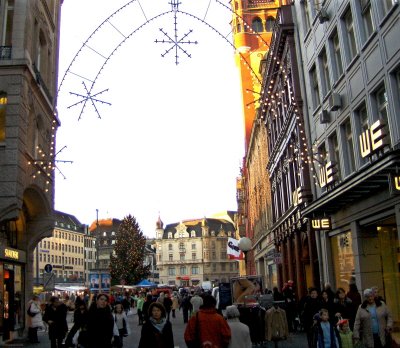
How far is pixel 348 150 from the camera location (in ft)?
58.3

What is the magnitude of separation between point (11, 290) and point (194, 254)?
117758 mm

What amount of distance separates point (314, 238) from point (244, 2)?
1950 inches

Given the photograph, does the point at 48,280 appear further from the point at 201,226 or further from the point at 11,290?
the point at 201,226

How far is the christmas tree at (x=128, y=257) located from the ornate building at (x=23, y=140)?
54734 millimetres

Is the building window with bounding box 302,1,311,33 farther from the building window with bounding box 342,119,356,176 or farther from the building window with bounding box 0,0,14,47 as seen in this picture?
the building window with bounding box 0,0,14,47

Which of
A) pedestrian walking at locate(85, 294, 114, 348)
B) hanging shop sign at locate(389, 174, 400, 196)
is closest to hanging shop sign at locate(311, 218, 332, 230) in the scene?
hanging shop sign at locate(389, 174, 400, 196)

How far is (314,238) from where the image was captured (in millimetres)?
22422

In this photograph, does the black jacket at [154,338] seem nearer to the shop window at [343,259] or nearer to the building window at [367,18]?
the shop window at [343,259]

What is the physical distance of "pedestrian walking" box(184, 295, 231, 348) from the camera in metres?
6.99

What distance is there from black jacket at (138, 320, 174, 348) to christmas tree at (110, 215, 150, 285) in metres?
70.1

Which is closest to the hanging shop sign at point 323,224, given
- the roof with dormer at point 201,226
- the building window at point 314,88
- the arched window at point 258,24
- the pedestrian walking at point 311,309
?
the building window at point 314,88

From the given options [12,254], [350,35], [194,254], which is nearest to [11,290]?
[12,254]

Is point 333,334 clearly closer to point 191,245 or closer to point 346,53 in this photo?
point 346,53

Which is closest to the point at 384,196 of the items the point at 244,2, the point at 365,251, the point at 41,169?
the point at 365,251
